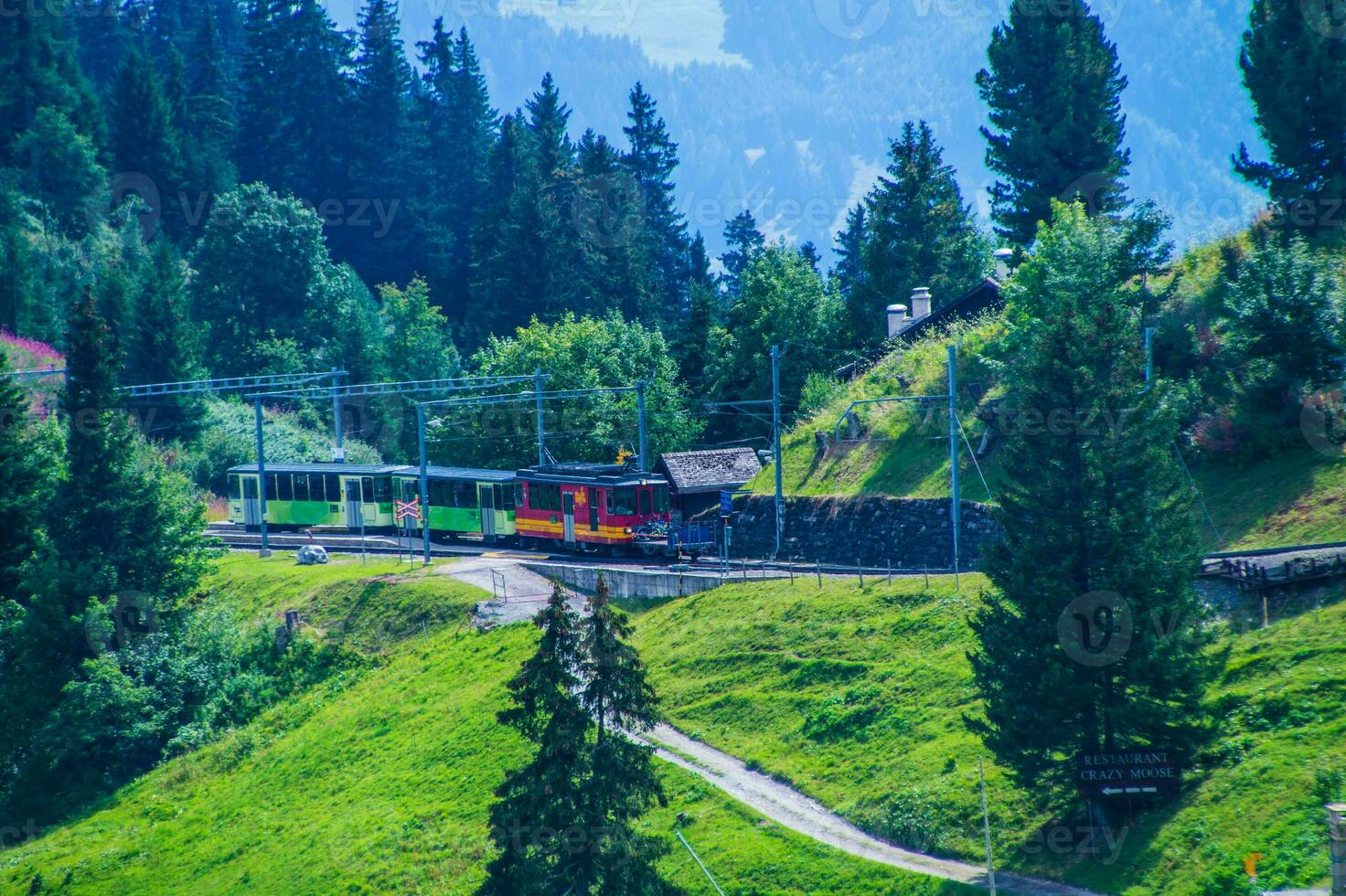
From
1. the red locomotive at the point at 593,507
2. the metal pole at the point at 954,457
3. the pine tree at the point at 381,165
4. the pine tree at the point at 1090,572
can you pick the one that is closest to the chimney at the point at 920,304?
the red locomotive at the point at 593,507

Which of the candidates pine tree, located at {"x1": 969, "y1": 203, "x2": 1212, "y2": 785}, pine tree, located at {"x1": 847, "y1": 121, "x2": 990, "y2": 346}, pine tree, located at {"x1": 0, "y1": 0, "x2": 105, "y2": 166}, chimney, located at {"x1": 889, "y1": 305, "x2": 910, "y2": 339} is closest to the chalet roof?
chimney, located at {"x1": 889, "y1": 305, "x2": 910, "y2": 339}

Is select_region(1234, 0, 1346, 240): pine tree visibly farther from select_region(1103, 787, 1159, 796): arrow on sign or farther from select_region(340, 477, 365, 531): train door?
select_region(340, 477, 365, 531): train door

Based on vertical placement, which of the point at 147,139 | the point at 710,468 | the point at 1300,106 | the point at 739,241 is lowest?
the point at 710,468

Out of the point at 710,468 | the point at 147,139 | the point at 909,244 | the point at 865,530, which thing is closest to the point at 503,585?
the point at 710,468

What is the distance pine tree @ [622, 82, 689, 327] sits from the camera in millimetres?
108375

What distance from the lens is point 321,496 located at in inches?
2495

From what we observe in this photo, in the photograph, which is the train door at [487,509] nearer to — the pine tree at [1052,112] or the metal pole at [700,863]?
the pine tree at [1052,112]

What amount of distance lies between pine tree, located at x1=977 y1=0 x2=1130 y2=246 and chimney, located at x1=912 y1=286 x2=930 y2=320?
471 centimetres

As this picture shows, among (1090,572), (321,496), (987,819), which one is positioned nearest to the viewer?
(987,819)

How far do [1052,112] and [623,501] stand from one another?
901 inches

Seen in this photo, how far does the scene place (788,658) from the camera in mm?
34500

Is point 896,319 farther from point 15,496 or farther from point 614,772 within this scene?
point 614,772

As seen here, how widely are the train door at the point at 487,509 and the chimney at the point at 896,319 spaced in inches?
707

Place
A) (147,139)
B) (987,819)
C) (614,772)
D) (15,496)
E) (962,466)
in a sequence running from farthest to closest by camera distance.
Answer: (147,139), (15,496), (962,466), (614,772), (987,819)
